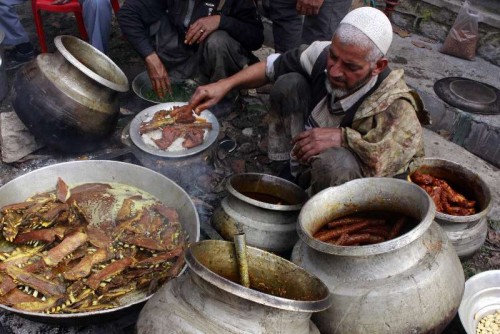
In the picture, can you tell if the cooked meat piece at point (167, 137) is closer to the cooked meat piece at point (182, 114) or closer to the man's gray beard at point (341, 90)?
the cooked meat piece at point (182, 114)

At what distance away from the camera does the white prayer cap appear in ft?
10.8

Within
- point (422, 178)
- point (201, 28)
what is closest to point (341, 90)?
point (422, 178)

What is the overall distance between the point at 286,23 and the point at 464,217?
332 centimetres

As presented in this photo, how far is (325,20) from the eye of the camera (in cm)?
562

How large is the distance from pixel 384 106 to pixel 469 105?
9.32 feet

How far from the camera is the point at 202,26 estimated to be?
5.18 metres

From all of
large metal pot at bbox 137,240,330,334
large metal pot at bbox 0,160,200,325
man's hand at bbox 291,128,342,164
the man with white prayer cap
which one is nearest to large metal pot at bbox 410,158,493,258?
the man with white prayer cap

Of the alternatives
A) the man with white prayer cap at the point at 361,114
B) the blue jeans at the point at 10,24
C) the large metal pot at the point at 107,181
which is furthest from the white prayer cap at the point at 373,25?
the blue jeans at the point at 10,24

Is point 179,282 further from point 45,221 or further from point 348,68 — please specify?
point 348,68

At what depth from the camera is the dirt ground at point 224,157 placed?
4.09m

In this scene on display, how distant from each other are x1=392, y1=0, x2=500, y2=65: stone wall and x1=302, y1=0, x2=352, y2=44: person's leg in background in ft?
7.13

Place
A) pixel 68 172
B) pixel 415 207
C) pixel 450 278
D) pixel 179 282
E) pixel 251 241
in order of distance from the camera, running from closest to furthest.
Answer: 1. pixel 179 282
2. pixel 450 278
3. pixel 415 207
4. pixel 251 241
5. pixel 68 172

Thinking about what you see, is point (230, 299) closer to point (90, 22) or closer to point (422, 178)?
point (422, 178)

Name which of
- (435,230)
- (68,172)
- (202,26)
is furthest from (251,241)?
(202,26)
